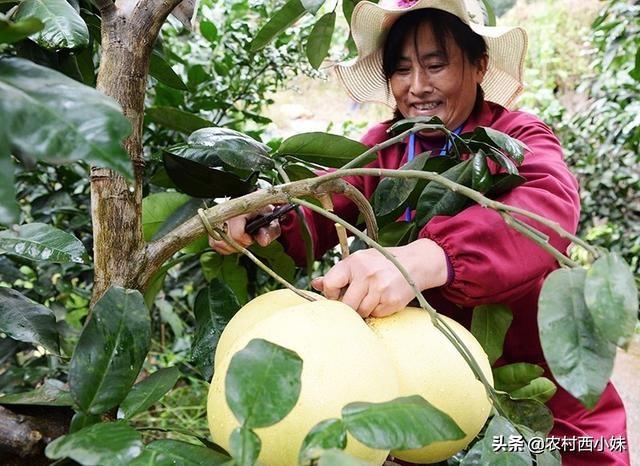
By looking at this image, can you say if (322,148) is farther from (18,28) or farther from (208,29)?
(208,29)

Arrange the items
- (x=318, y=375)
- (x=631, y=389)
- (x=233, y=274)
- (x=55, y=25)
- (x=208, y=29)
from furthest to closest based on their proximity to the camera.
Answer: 1. (x=631, y=389)
2. (x=208, y=29)
3. (x=233, y=274)
4. (x=55, y=25)
5. (x=318, y=375)

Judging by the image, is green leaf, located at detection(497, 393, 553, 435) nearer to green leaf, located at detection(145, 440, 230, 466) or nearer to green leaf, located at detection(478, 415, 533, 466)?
green leaf, located at detection(478, 415, 533, 466)

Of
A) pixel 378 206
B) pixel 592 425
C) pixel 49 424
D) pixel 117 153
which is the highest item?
pixel 117 153

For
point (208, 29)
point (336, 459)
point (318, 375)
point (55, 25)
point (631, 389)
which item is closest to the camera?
point (336, 459)

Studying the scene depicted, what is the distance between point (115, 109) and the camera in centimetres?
31

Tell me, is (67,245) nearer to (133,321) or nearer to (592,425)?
(133,321)

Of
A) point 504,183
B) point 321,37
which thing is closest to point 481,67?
point 321,37

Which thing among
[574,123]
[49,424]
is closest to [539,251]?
[49,424]

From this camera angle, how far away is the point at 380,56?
1.05 meters

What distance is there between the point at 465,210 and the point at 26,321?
1.34ft

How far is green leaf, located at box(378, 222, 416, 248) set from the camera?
0.72 m

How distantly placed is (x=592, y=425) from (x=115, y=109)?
31.4 inches

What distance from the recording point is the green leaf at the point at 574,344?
34 centimetres

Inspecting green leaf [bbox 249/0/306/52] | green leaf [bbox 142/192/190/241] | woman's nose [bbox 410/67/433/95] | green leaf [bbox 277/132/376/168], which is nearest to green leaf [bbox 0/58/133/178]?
green leaf [bbox 277/132/376/168]
